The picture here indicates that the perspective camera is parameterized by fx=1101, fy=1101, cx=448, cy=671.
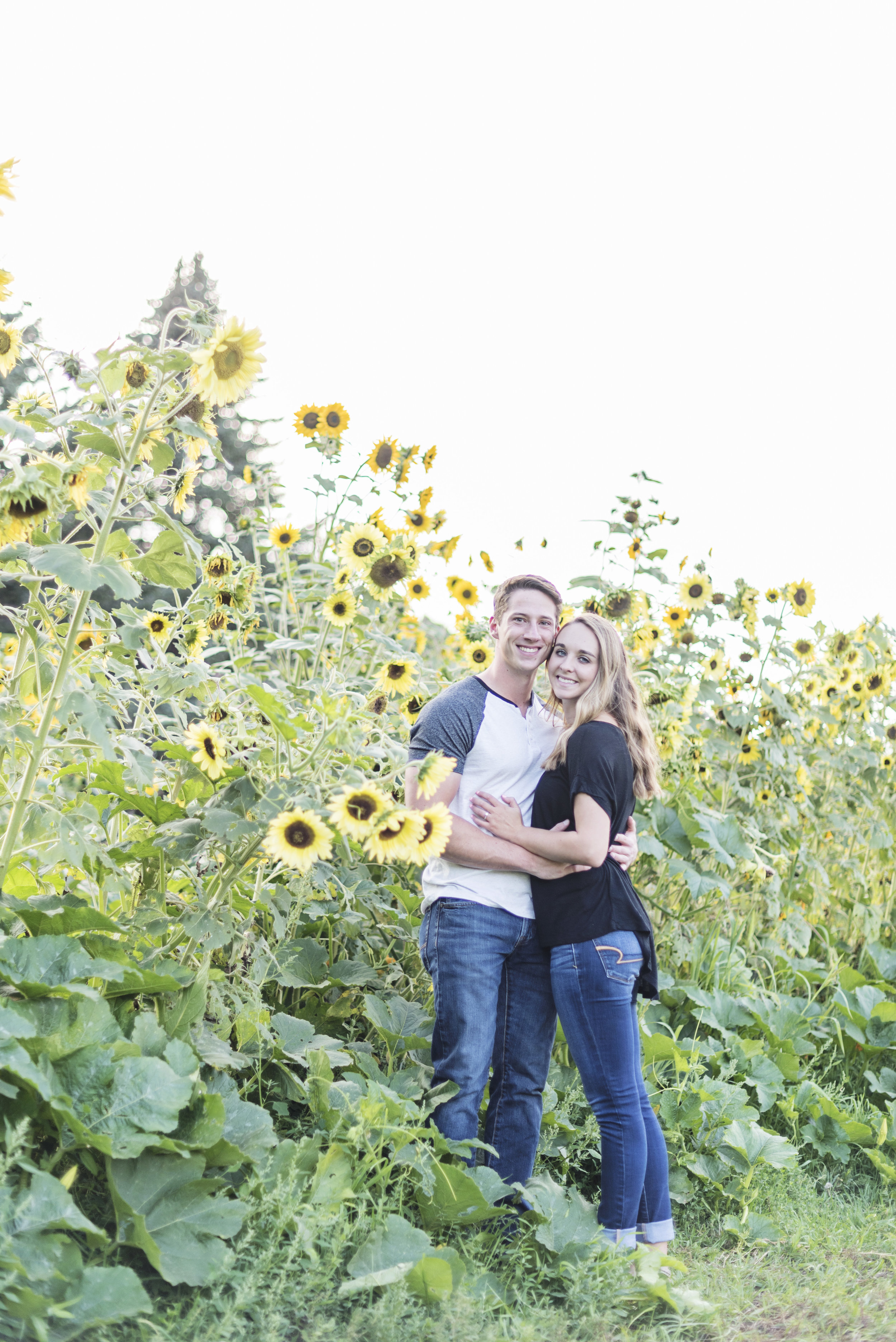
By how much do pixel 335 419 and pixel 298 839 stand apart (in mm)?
1934

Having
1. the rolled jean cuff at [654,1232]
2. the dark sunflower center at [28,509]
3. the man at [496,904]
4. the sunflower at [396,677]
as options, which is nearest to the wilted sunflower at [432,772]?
the man at [496,904]

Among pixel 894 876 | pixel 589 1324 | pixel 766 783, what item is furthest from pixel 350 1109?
pixel 894 876

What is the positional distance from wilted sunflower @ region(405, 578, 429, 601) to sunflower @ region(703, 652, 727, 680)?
1447 millimetres

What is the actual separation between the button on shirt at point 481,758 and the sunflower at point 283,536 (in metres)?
1.22

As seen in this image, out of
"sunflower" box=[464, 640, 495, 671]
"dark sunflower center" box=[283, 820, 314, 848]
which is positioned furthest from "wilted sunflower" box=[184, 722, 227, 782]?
"sunflower" box=[464, 640, 495, 671]

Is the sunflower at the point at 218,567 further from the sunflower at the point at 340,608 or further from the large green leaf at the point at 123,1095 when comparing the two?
the large green leaf at the point at 123,1095

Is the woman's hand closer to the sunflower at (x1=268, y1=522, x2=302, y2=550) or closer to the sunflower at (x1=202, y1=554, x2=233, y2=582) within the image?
the sunflower at (x1=202, y1=554, x2=233, y2=582)

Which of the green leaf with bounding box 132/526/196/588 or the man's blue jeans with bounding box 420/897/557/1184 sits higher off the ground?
the green leaf with bounding box 132/526/196/588

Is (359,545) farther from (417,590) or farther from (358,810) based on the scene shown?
(358,810)

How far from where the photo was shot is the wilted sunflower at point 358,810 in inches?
87.3

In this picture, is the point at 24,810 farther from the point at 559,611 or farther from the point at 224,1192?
the point at 559,611

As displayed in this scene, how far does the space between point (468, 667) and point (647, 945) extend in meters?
1.49

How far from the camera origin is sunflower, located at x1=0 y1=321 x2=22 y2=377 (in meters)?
2.41

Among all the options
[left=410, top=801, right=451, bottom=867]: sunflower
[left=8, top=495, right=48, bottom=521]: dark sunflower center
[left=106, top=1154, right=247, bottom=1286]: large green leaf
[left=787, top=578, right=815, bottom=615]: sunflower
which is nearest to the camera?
[left=106, top=1154, right=247, bottom=1286]: large green leaf
